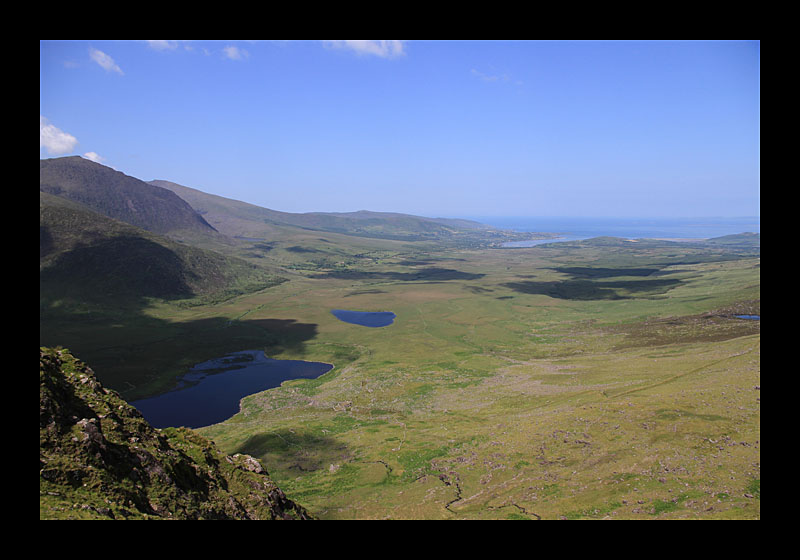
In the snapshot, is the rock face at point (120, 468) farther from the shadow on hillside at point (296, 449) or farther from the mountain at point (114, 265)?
the mountain at point (114, 265)

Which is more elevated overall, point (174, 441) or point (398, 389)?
point (174, 441)

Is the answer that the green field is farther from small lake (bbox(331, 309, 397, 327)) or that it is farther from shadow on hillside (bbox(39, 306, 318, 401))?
small lake (bbox(331, 309, 397, 327))

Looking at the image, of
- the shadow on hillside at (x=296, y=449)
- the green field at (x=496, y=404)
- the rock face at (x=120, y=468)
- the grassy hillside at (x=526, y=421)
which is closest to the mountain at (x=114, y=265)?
the green field at (x=496, y=404)

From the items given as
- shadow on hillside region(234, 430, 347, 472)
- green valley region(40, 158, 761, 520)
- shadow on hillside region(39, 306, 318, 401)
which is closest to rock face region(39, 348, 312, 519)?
green valley region(40, 158, 761, 520)
